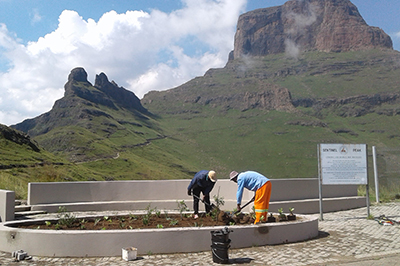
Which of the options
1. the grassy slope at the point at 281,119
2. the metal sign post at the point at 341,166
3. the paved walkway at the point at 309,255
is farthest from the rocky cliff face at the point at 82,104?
the paved walkway at the point at 309,255

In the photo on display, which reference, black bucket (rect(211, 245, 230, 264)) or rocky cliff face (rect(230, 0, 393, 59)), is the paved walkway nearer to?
black bucket (rect(211, 245, 230, 264))

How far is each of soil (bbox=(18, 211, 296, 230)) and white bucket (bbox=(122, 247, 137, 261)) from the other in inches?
50.8

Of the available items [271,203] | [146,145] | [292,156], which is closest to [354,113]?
[292,156]

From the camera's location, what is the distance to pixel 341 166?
12148 millimetres

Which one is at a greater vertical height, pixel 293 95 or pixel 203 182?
pixel 293 95

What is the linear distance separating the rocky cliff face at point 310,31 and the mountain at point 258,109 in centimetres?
51

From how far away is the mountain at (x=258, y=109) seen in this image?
95.7 meters

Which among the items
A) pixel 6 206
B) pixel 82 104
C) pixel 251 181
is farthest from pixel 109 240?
pixel 82 104

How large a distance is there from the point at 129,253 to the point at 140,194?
7.76m

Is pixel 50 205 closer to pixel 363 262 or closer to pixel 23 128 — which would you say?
pixel 363 262

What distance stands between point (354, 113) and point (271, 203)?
404 feet

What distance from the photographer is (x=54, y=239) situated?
7.52m

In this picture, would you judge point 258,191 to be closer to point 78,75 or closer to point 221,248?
point 221,248

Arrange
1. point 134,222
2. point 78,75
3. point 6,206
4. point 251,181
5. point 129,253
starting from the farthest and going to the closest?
point 78,75 < point 6,206 < point 134,222 < point 251,181 < point 129,253
